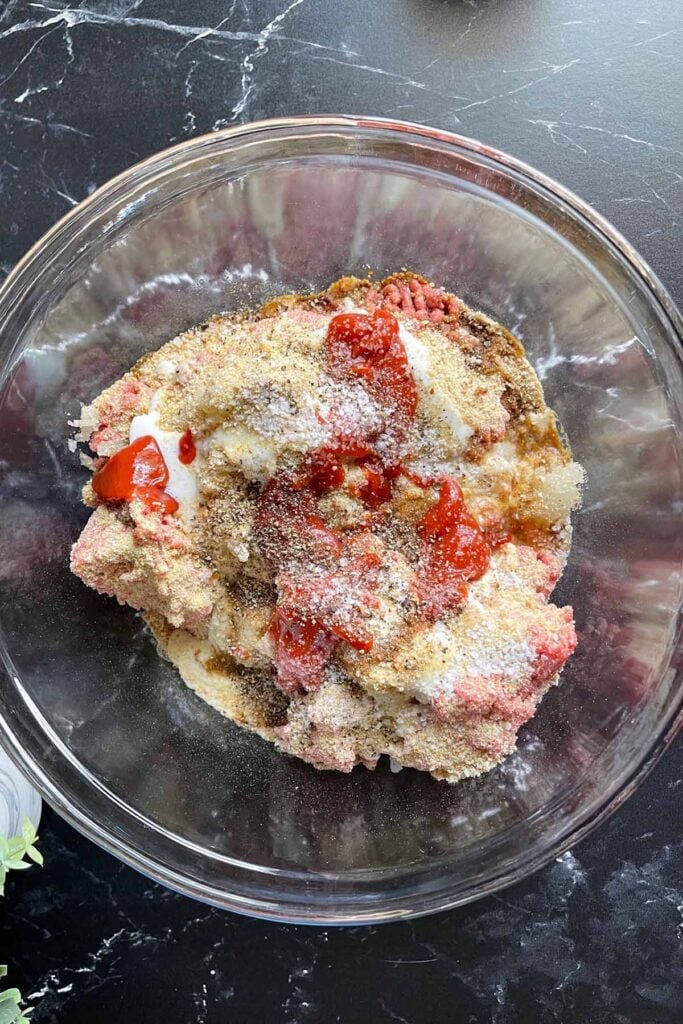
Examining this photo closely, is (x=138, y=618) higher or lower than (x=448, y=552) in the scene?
lower

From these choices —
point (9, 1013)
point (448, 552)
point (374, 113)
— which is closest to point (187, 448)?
point (448, 552)

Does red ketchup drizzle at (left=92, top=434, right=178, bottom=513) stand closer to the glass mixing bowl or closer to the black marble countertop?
the glass mixing bowl

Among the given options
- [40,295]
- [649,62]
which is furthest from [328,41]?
[40,295]

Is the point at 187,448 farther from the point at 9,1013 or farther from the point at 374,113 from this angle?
the point at 9,1013

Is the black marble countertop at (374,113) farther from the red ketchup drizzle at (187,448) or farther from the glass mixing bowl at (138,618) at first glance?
the red ketchup drizzle at (187,448)

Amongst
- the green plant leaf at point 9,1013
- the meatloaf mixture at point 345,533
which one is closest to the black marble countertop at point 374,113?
the green plant leaf at point 9,1013

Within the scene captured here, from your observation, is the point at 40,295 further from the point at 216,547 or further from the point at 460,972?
the point at 460,972

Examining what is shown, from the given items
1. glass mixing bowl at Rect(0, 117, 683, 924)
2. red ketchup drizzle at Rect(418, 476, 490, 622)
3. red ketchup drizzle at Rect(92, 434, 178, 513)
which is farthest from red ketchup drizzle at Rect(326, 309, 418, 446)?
red ketchup drizzle at Rect(92, 434, 178, 513)
